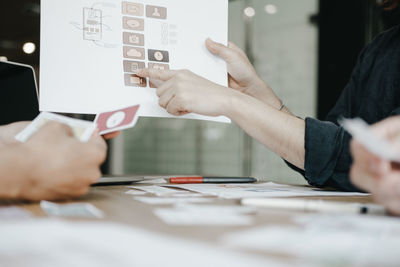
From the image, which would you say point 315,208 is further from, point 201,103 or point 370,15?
point 370,15

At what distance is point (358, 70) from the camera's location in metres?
1.15

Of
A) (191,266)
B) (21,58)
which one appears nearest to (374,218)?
(191,266)

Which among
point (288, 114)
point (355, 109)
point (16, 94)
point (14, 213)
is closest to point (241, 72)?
point (288, 114)

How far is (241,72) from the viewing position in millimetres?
1085

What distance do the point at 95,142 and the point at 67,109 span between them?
0.89 feet

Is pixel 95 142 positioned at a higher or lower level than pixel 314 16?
lower

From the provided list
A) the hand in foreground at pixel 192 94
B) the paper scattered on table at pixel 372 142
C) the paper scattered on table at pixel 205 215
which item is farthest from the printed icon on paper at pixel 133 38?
the paper scattered on table at pixel 372 142

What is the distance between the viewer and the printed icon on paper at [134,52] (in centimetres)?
90

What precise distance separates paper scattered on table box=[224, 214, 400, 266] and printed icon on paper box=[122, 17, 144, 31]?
2.18 ft

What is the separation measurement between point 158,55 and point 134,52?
0.06m

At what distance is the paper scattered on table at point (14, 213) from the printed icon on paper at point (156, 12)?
2.07ft

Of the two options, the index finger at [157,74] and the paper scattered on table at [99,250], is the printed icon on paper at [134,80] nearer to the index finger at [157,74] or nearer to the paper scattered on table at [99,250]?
the index finger at [157,74]

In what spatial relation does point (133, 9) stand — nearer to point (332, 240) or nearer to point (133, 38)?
point (133, 38)

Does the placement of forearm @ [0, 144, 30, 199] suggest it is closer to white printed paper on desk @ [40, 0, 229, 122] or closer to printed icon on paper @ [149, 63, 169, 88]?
white printed paper on desk @ [40, 0, 229, 122]
